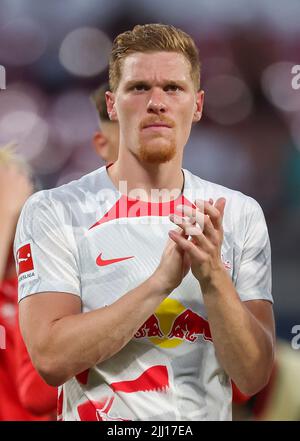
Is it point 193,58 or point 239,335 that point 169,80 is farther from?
point 239,335

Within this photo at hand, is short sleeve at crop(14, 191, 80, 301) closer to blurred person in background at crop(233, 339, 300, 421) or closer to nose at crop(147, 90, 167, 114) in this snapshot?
nose at crop(147, 90, 167, 114)

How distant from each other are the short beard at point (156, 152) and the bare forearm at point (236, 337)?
1.23 ft

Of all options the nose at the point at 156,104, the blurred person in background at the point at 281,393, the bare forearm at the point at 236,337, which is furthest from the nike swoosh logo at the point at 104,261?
the blurred person in background at the point at 281,393

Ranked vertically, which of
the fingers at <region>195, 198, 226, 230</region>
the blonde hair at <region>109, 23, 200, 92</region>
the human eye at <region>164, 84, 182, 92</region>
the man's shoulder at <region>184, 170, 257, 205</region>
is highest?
the blonde hair at <region>109, 23, 200, 92</region>

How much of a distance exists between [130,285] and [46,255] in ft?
0.73

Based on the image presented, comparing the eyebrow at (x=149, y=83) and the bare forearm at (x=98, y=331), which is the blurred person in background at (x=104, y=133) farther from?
the bare forearm at (x=98, y=331)

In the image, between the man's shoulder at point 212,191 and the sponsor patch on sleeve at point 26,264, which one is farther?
the man's shoulder at point 212,191

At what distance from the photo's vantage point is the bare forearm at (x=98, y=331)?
1.36 meters

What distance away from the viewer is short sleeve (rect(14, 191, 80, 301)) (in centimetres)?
146

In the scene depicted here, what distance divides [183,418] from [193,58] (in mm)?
941

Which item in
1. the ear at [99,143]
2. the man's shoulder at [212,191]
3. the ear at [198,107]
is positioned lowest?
the man's shoulder at [212,191]

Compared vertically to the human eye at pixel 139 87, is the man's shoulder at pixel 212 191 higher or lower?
lower

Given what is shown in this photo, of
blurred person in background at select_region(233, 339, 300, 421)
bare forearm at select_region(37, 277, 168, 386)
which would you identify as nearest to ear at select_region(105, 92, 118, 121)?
bare forearm at select_region(37, 277, 168, 386)
